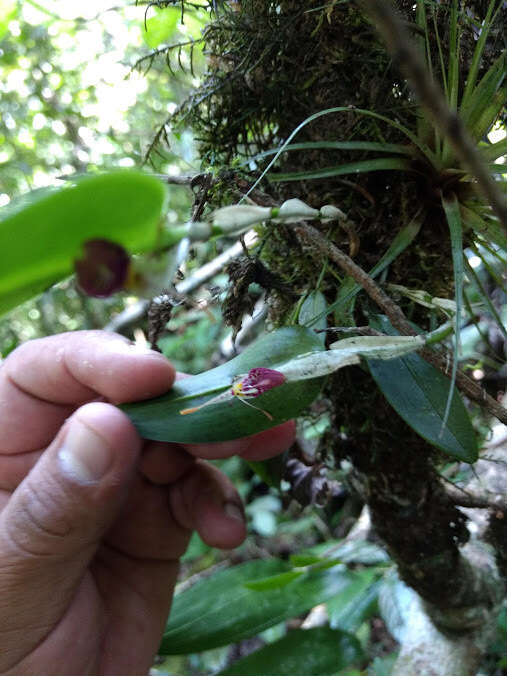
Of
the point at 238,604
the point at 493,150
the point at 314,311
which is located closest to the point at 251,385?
the point at 314,311

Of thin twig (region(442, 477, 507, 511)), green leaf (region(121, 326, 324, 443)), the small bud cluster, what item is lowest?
thin twig (region(442, 477, 507, 511))

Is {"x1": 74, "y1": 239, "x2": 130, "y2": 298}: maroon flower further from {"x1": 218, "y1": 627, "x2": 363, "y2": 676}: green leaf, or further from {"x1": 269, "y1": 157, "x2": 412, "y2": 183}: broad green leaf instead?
{"x1": 218, "y1": 627, "x2": 363, "y2": 676}: green leaf

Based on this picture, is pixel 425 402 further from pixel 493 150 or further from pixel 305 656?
pixel 305 656

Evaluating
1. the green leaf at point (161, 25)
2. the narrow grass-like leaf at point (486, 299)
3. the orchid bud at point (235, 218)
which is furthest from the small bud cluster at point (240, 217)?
the green leaf at point (161, 25)

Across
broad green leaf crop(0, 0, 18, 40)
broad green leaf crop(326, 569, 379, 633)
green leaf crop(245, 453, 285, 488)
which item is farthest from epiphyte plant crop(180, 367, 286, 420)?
broad green leaf crop(0, 0, 18, 40)

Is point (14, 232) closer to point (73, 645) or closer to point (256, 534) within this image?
point (73, 645)


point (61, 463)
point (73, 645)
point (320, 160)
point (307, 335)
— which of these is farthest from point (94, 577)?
point (320, 160)
